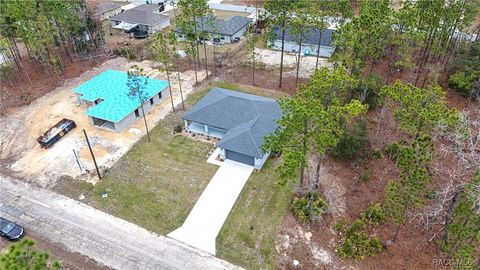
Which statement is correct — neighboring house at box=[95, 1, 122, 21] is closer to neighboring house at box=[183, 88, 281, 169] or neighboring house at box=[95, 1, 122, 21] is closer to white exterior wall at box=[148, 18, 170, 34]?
white exterior wall at box=[148, 18, 170, 34]

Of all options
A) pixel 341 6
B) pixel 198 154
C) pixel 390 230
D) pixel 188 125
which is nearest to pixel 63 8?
pixel 188 125

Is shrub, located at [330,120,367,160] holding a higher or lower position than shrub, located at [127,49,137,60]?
lower

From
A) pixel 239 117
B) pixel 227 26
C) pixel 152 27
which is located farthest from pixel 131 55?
pixel 239 117

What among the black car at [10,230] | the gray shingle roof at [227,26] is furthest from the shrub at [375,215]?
the gray shingle roof at [227,26]

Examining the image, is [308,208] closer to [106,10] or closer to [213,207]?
[213,207]

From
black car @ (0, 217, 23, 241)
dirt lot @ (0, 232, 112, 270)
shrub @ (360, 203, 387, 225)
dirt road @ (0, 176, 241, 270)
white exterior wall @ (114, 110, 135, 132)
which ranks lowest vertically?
dirt lot @ (0, 232, 112, 270)

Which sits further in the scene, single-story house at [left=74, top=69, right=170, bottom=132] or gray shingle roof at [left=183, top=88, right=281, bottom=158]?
single-story house at [left=74, top=69, right=170, bottom=132]

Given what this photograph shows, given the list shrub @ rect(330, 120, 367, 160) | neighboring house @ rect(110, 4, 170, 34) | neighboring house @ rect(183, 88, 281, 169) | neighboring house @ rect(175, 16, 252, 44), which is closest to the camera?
shrub @ rect(330, 120, 367, 160)

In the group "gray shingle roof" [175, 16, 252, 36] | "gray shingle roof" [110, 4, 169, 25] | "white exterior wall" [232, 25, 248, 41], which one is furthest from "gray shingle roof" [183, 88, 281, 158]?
"gray shingle roof" [110, 4, 169, 25]

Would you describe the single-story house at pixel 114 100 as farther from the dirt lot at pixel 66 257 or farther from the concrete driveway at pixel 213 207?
the dirt lot at pixel 66 257
